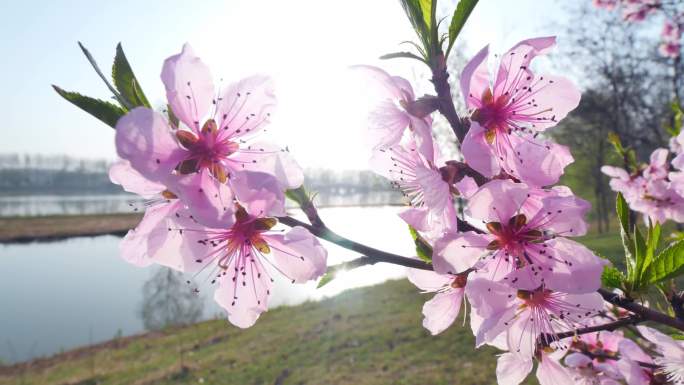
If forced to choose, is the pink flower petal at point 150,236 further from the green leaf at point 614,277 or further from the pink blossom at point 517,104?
the green leaf at point 614,277

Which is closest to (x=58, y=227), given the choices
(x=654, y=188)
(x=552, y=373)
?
(x=654, y=188)

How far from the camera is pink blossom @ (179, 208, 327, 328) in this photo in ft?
2.74

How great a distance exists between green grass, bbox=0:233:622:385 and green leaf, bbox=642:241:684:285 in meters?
4.63

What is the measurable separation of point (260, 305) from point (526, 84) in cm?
77

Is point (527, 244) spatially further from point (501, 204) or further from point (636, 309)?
point (636, 309)

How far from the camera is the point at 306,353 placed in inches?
277

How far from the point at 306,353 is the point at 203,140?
22.1 ft

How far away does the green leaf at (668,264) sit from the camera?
0.83 meters

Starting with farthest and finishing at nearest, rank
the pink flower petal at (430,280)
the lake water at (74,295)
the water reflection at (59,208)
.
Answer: the water reflection at (59,208) → the lake water at (74,295) → the pink flower petal at (430,280)

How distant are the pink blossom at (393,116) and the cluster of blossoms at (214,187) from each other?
21 centimetres

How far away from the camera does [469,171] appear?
849mm

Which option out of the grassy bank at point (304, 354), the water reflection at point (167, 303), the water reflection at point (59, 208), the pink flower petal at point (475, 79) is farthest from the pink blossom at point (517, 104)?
the water reflection at point (59, 208)

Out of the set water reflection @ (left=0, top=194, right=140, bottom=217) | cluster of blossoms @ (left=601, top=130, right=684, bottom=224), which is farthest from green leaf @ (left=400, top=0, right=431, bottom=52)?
water reflection @ (left=0, top=194, right=140, bottom=217)

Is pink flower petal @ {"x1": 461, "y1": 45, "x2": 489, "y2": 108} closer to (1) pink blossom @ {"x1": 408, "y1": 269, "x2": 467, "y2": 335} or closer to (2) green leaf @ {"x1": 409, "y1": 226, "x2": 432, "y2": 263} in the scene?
(2) green leaf @ {"x1": 409, "y1": 226, "x2": 432, "y2": 263}
